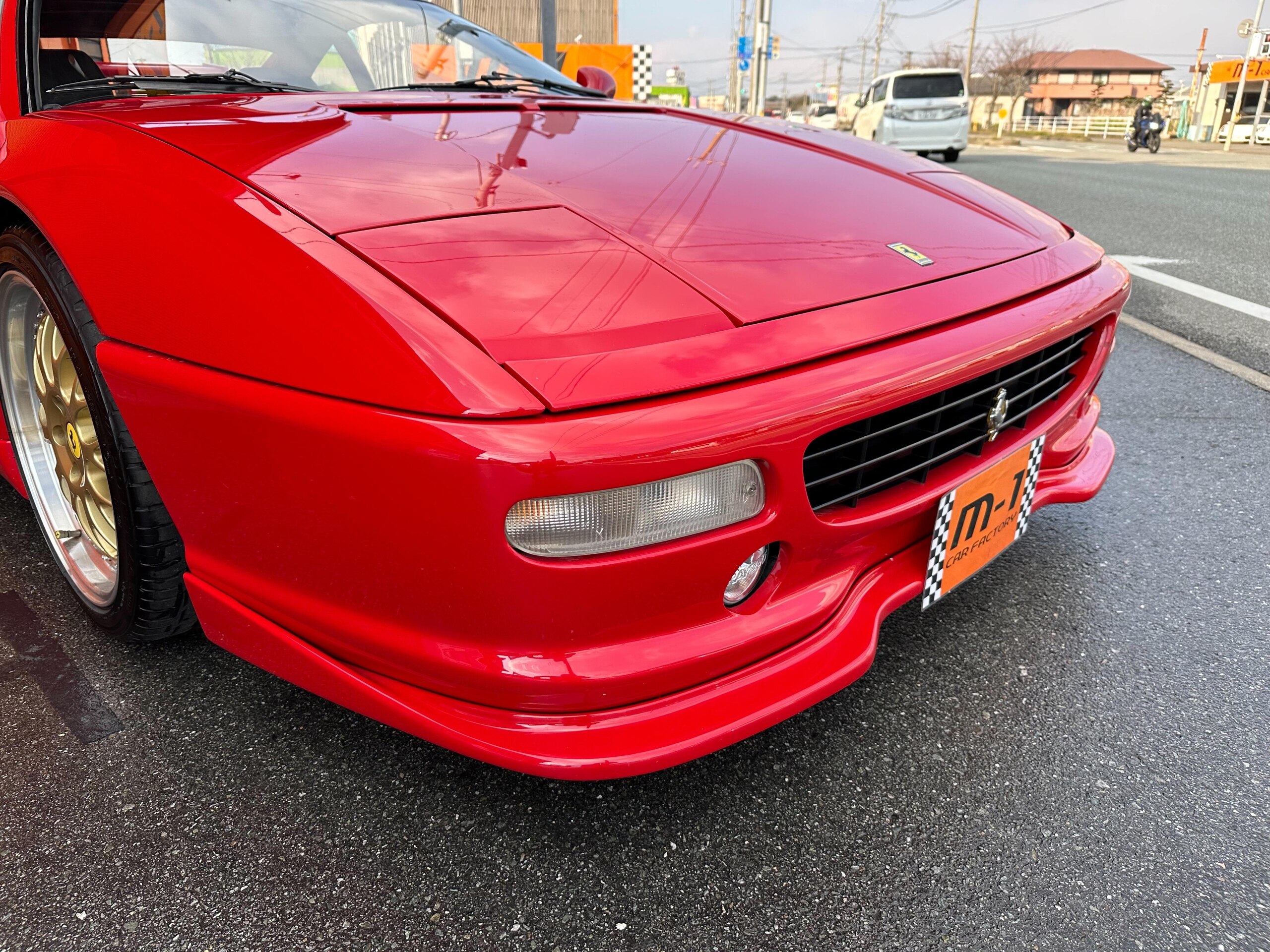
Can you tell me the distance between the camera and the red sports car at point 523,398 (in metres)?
1.00

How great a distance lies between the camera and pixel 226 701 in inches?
60.2

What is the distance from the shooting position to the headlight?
3.20ft

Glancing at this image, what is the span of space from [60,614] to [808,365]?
5.34 feet

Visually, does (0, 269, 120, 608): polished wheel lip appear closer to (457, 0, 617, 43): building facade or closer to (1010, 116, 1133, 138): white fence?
(457, 0, 617, 43): building facade

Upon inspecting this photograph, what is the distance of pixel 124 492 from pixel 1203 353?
12.3ft

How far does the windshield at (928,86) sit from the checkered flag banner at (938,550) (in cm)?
1415

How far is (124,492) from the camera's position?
1.41 meters

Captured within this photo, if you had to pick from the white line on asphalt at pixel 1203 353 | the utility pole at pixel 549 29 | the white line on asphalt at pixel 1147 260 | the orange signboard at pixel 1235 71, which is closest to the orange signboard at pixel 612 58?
the utility pole at pixel 549 29

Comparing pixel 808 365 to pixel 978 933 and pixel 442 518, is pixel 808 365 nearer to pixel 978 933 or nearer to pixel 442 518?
pixel 442 518

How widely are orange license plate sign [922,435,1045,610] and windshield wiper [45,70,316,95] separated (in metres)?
1.54

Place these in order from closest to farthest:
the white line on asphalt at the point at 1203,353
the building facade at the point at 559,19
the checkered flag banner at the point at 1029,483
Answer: the checkered flag banner at the point at 1029,483 < the white line on asphalt at the point at 1203,353 < the building facade at the point at 559,19

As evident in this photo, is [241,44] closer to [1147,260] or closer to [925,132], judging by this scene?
[1147,260]

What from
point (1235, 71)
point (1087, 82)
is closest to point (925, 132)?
point (1235, 71)

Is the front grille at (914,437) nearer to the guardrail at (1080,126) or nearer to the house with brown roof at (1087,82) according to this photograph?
the guardrail at (1080,126)
